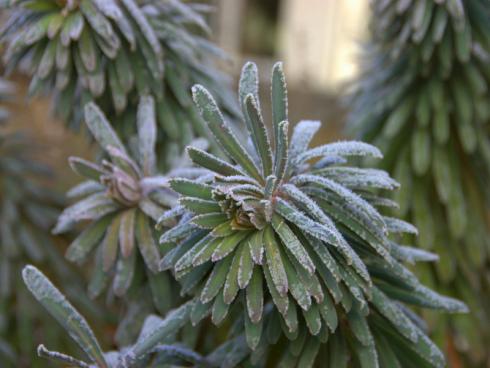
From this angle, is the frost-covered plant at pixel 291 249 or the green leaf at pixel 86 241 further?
the green leaf at pixel 86 241

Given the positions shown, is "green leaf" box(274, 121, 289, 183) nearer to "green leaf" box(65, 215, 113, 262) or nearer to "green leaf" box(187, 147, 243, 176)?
"green leaf" box(187, 147, 243, 176)

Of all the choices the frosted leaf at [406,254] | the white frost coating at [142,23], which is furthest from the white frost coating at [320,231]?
the white frost coating at [142,23]

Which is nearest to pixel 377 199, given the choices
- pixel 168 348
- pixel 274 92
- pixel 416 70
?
pixel 274 92

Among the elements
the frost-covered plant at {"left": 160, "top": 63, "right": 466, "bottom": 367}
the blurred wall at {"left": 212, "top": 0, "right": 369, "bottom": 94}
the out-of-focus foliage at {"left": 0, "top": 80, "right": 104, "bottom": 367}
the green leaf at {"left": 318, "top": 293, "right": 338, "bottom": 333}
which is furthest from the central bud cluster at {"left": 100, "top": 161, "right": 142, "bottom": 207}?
the blurred wall at {"left": 212, "top": 0, "right": 369, "bottom": 94}

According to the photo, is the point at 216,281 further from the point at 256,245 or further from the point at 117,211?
the point at 117,211

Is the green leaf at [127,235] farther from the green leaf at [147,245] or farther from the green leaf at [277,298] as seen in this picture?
the green leaf at [277,298]
